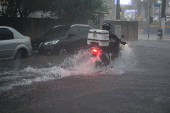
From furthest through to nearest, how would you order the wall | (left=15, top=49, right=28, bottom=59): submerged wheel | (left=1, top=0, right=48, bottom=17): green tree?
the wall, (left=1, top=0, right=48, bottom=17): green tree, (left=15, top=49, right=28, bottom=59): submerged wheel

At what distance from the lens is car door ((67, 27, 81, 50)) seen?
509 inches

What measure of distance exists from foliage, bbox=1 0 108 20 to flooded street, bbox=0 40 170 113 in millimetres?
6628

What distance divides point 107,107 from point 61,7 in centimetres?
1246

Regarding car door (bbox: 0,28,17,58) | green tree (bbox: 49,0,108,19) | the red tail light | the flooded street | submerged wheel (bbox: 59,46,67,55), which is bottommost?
the flooded street

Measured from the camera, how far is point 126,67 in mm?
10016

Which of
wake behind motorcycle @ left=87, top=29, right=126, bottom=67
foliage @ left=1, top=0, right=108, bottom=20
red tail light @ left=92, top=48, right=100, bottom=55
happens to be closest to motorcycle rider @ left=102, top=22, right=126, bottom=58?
wake behind motorcycle @ left=87, top=29, right=126, bottom=67

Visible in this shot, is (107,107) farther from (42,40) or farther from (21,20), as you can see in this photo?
(21,20)

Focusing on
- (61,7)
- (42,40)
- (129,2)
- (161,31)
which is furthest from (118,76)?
(129,2)

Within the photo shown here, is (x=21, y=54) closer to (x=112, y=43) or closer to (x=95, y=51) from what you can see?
(x=95, y=51)

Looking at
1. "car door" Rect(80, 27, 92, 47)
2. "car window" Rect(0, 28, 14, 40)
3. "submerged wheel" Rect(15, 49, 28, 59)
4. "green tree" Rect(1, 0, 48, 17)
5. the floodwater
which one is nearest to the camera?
the floodwater

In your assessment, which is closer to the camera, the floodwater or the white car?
the floodwater

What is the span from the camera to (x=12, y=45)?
9.94 m

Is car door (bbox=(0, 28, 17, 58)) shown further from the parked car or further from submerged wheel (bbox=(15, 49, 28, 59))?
the parked car

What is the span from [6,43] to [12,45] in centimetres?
31
